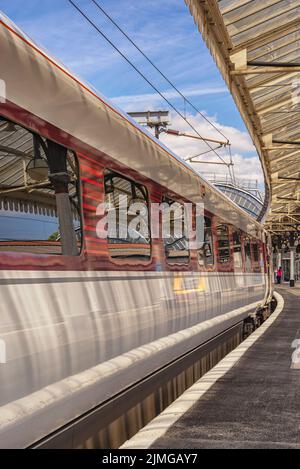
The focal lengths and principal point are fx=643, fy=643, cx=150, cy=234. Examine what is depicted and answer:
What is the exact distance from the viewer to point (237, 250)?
38.0 ft

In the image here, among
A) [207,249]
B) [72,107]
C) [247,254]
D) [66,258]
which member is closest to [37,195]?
[66,258]

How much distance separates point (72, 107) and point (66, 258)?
1.03 metres

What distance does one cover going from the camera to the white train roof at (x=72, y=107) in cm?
360

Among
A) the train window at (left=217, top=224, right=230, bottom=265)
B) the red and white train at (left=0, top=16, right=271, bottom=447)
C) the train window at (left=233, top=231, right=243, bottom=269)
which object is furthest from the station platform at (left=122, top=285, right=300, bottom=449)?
the train window at (left=233, top=231, right=243, bottom=269)

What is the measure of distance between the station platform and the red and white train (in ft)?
1.60

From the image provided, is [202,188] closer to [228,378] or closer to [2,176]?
[228,378]

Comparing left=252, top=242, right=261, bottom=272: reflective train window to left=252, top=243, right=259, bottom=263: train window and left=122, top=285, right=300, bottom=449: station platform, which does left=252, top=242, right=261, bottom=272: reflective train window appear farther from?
left=122, top=285, right=300, bottom=449: station platform

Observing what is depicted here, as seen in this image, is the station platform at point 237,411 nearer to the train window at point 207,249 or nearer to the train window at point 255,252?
the train window at point 207,249

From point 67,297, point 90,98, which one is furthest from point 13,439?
point 90,98

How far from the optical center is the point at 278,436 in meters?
4.95

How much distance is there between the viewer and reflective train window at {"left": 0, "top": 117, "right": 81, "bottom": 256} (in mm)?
3539

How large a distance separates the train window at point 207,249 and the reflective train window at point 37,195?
400 cm

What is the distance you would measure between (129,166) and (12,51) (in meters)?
1.99

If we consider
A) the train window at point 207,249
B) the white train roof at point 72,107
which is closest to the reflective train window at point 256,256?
the train window at point 207,249
